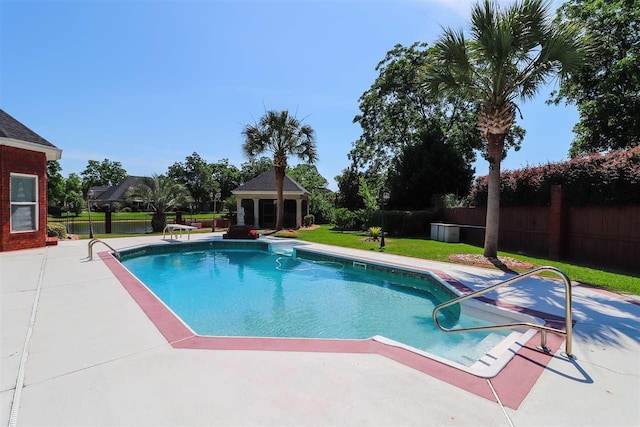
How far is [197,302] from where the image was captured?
7605 millimetres

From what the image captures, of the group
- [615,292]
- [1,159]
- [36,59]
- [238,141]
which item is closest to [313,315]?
[615,292]

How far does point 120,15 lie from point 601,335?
13937 millimetres

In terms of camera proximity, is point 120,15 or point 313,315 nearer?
point 313,315

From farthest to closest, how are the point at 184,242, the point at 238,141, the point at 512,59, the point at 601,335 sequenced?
the point at 238,141
the point at 184,242
the point at 512,59
the point at 601,335

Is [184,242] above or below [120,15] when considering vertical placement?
below

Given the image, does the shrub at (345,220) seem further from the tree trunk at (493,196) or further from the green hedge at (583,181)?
the tree trunk at (493,196)

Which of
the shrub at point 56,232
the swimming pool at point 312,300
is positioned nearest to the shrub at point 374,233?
the swimming pool at point 312,300

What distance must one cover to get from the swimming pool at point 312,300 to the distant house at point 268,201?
11.3 metres

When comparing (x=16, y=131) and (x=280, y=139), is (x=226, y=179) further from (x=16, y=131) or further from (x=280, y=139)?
(x=16, y=131)

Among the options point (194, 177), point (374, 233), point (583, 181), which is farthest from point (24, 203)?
point (194, 177)

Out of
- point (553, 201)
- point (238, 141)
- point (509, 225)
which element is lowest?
point (509, 225)

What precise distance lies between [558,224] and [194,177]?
2087 inches

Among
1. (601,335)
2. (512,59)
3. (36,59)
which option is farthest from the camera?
(36,59)

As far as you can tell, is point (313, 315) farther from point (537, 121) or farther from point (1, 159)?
point (537, 121)
